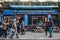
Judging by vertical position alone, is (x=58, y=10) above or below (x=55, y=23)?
above

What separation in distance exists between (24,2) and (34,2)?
1344 millimetres

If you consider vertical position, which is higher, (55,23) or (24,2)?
(24,2)

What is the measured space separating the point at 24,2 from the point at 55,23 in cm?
496

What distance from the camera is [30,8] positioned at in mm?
28234

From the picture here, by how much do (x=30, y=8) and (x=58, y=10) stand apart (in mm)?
3675

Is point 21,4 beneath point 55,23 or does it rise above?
above

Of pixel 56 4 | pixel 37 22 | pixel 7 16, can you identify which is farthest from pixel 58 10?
pixel 7 16

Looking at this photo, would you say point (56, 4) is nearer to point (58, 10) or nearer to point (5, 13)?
point (58, 10)

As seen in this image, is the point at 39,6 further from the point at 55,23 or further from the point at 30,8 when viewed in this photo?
the point at 55,23

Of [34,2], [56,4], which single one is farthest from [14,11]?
[56,4]

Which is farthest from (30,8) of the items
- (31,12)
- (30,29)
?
(30,29)

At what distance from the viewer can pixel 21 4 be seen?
93.7 feet

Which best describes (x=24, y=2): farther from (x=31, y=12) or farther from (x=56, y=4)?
(x=56, y=4)

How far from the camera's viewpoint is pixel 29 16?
28.4 meters
